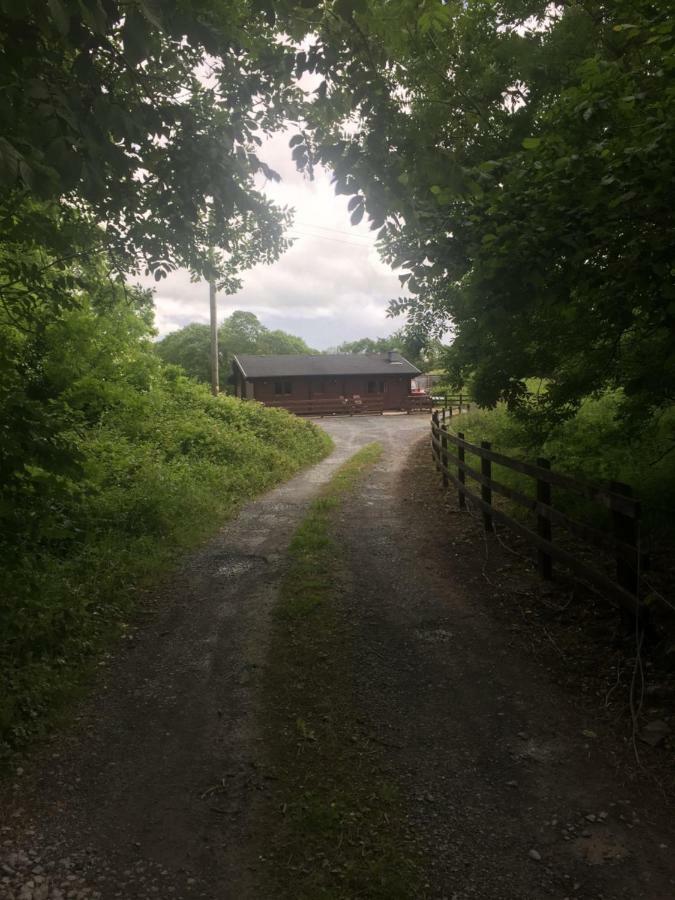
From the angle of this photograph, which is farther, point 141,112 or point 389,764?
point 141,112

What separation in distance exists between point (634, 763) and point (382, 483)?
10604 millimetres

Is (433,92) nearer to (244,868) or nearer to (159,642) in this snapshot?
(159,642)

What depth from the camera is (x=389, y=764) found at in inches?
147

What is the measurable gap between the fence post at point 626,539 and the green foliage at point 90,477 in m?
4.53

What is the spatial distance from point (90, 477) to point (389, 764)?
12.5 ft

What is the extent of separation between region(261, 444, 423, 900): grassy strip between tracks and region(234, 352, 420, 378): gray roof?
37721mm

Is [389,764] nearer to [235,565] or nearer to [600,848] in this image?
[600,848]

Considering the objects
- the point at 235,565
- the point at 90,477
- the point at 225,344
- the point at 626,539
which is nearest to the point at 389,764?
the point at 626,539

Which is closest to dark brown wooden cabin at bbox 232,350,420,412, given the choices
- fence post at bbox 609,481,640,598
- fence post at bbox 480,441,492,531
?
fence post at bbox 480,441,492,531

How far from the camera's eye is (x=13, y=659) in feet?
15.9

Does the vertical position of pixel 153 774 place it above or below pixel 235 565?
below

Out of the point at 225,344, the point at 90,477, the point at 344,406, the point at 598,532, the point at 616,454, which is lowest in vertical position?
the point at 598,532

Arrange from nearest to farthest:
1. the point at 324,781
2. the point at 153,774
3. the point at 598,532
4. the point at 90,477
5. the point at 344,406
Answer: the point at 324,781
the point at 153,774
the point at 598,532
the point at 90,477
the point at 344,406

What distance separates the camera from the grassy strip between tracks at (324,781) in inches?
114
